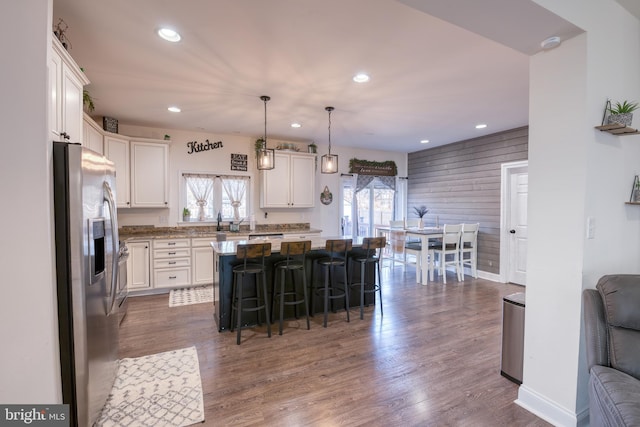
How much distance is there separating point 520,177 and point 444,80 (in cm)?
314

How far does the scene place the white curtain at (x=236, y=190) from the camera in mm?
5664

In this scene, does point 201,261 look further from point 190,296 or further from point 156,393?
point 156,393

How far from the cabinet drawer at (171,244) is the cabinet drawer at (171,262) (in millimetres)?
212

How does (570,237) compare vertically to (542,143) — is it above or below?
below

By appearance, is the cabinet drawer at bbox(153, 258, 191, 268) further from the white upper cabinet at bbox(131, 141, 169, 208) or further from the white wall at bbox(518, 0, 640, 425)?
the white wall at bbox(518, 0, 640, 425)

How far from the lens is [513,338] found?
93.2 inches

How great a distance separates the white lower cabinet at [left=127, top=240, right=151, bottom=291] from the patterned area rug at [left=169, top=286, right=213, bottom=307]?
0.45 metres

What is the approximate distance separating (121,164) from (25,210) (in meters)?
3.70

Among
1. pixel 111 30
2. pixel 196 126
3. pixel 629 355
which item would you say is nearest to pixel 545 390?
pixel 629 355

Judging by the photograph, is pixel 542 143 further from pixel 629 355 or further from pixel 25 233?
pixel 25 233

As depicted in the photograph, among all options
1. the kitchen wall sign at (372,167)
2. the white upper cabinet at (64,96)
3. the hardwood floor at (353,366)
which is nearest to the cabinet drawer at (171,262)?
the hardwood floor at (353,366)

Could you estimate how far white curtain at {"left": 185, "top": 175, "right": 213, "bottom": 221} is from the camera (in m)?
5.39

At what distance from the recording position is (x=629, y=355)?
59.4 inches

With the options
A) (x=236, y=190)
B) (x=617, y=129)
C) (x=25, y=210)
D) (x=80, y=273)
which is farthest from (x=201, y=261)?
(x=617, y=129)
